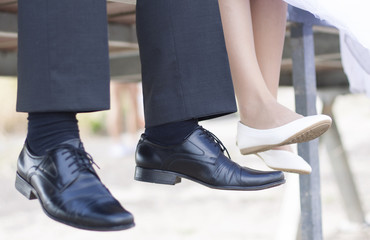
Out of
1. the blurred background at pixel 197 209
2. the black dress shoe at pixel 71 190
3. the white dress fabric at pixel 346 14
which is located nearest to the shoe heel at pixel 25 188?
the black dress shoe at pixel 71 190

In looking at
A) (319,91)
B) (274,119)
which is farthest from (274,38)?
(319,91)

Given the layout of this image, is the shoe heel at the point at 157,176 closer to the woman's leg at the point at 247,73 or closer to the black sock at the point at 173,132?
the black sock at the point at 173,132

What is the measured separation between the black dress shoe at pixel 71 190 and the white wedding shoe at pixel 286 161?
1.20 feet

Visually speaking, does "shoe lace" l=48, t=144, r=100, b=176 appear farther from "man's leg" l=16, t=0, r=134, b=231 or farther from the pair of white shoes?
the pair of white shoes

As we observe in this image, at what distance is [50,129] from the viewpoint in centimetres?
76

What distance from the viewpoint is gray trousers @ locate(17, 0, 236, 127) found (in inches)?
28.4

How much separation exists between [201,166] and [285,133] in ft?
0.49

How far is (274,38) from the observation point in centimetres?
103

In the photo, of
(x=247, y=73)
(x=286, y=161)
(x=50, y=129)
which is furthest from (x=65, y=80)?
(x=286, y=161)

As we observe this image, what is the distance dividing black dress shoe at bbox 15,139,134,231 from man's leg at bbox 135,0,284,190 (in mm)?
160

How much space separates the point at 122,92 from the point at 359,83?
3740 mm

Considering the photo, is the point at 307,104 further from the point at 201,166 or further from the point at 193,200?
the point at 193,200

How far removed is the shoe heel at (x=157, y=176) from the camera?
3.00 feet

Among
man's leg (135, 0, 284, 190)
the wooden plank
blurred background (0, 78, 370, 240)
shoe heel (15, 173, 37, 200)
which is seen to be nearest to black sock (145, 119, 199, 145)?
man's leg (135, 0, 284, 190)
